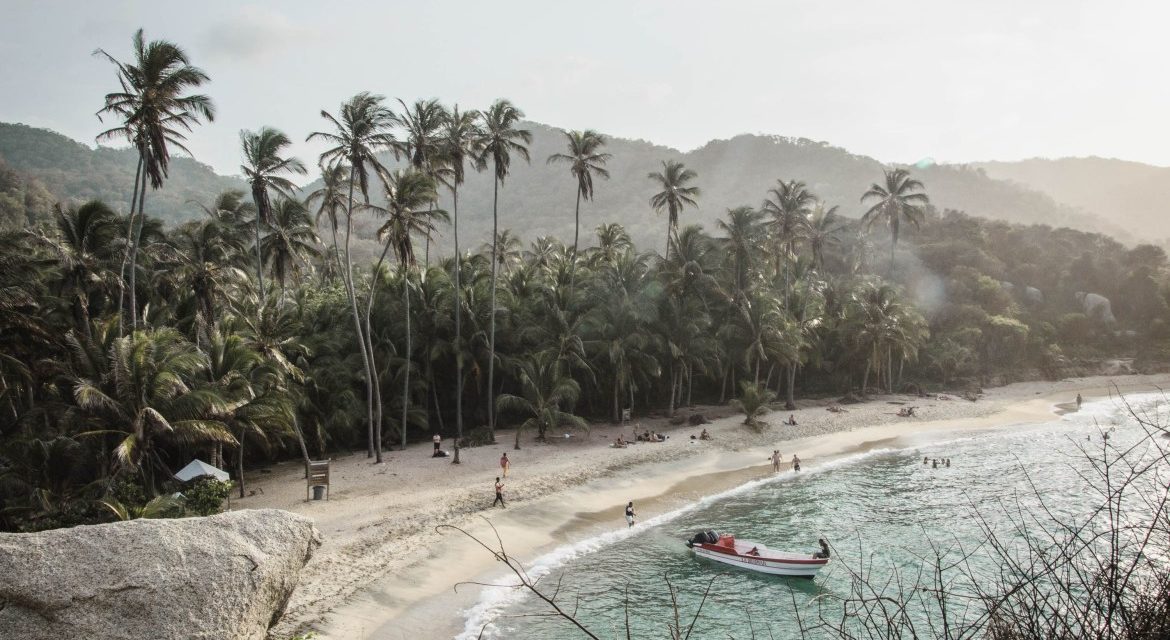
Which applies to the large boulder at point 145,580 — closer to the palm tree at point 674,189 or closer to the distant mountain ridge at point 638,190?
the palm tree at point 674,189

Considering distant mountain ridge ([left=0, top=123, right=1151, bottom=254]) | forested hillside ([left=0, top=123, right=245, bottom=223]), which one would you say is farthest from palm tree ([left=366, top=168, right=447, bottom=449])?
forested hillside ([left=0, top=123, right=245, bottom=223])

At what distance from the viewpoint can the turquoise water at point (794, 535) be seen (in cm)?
1711

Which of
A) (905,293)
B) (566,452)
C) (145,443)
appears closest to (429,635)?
(145,443)

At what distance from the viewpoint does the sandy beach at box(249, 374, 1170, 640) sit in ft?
55.0

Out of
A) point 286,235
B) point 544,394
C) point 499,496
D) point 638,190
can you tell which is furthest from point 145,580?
point 638,190

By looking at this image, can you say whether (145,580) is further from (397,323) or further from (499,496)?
(397,323)

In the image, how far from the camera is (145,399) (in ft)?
64.4

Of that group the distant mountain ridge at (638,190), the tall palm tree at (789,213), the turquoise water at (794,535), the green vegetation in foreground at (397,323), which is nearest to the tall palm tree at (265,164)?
the green vegetation in foreground at (397,323)

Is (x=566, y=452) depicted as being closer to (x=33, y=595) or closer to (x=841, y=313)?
(x=33, y=595)

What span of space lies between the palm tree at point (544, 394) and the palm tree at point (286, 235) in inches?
484

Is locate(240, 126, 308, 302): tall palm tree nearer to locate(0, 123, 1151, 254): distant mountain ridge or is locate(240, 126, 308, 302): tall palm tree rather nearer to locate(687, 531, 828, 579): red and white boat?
locate(687, 531, 828, 579): red and white boat

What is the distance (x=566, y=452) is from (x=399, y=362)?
407 inches

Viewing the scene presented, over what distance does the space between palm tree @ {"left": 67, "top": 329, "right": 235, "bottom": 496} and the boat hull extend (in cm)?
1574

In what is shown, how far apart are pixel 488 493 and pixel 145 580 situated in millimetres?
15642
